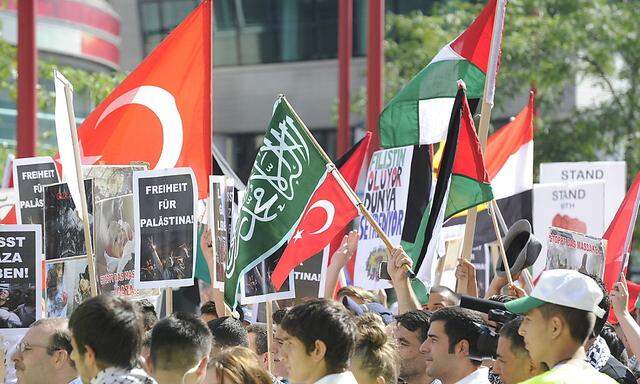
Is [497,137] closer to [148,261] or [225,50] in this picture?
[148,261]

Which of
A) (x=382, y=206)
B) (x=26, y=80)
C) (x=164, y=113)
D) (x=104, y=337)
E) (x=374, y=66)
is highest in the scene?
(x=374, y=66)

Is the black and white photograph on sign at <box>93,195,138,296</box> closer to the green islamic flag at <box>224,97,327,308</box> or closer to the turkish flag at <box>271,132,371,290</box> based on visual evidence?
the green islamic flag at <box>224,97,327,308</box>

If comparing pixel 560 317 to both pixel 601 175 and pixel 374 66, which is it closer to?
pixel 601 175

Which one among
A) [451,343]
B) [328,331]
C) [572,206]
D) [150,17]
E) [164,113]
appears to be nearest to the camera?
[328,331]

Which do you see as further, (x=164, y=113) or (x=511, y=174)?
(x=511, y=174)

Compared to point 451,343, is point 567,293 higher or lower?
higher

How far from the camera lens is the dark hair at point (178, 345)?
5.27 m

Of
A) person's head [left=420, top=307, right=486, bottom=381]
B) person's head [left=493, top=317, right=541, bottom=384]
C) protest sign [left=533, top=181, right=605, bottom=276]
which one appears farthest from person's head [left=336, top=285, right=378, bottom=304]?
person's head [left=493, top=317, right=541, bottom=384]

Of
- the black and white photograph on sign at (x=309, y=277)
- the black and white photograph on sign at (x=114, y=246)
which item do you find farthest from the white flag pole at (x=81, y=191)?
the black and white photograph on sign at (x=309, y=277)

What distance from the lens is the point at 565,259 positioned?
27.6 feet

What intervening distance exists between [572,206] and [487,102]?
3.44 metres

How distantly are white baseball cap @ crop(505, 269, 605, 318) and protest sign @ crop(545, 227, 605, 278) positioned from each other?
11.8 ft

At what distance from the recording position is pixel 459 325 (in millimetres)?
6250

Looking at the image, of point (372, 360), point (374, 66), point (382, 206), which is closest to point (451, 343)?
point (372, 360)
